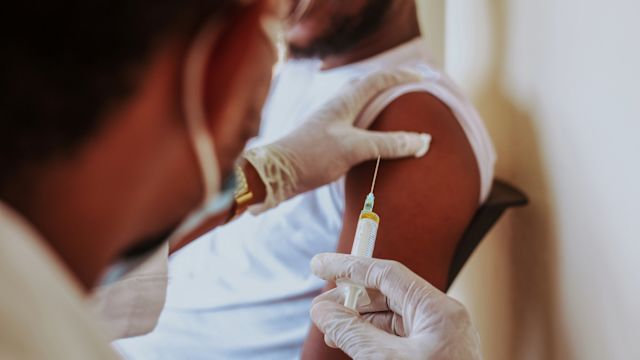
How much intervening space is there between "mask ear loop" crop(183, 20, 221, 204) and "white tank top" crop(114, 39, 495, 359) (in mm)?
779

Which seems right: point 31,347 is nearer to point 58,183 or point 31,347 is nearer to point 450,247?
point 58,183

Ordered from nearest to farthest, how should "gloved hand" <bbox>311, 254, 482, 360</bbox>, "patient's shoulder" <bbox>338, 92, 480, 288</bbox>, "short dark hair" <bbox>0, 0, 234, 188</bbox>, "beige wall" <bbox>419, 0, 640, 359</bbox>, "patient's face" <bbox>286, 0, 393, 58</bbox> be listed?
"short dark hair" <bbox>0, 0, 234, 188</bbox> < "gloved hand" <bbox>311, 254, 482, 360</bbox> < "beige wall" <bbox>419, 0, 640, 359</bbox> < "patient's shoulder" <bbox>338, 92, 480, 288</bbox> < "patient's face" <bbox>286, 0, 393, 58</bbox>

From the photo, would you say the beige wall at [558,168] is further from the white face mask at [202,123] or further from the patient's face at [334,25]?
the white face mask at [202,123]

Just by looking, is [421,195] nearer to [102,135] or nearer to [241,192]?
[241,192]

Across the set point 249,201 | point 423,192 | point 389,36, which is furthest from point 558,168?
point 249,201

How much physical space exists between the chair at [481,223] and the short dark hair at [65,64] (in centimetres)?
93

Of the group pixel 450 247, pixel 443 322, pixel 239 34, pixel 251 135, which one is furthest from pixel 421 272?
pixel 239 34

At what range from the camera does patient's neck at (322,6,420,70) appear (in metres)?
1.54

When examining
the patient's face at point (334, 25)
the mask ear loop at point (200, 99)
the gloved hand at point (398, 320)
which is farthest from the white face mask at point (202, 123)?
the patient's face at point (334, 25)

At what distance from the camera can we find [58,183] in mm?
553

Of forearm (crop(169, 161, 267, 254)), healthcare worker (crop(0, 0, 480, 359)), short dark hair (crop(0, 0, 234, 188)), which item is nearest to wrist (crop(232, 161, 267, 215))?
forearm (crop(169, 161, 267, 254))

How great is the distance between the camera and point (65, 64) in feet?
1.70

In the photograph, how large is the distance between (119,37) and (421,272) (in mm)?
827

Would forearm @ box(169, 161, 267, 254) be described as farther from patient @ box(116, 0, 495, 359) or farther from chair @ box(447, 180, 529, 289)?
chair @ box(447, 180, 529, 289)
